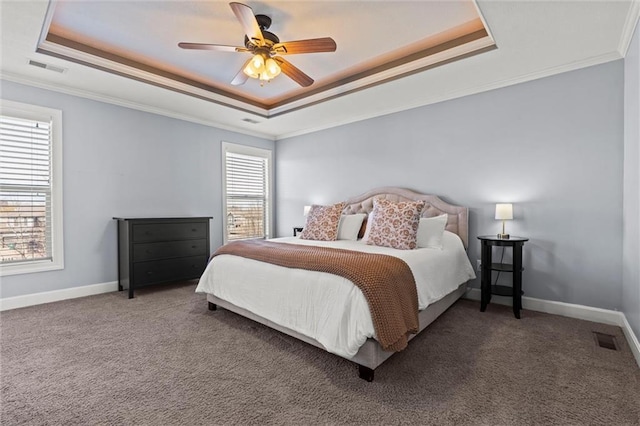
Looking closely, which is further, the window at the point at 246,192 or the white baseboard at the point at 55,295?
the window at the point at 246,192

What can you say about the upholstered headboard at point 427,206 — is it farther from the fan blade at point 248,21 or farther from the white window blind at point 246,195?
the fan blade at point 248,21

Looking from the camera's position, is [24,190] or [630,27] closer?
[630,27]

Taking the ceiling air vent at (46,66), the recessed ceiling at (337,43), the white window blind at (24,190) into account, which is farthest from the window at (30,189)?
the ceiling air vent at (46,66)

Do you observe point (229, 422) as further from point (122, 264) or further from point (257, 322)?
point (122, 264)

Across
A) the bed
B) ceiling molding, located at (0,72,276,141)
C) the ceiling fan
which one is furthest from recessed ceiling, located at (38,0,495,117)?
the bed

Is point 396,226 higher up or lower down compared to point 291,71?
lower down

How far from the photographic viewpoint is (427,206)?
3.83 m

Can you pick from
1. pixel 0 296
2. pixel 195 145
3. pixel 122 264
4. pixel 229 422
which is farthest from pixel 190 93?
pixel 229 422

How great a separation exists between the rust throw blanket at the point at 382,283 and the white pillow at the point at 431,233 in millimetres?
968

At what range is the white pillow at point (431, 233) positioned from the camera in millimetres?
3109

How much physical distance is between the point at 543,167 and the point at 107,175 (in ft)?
16.6

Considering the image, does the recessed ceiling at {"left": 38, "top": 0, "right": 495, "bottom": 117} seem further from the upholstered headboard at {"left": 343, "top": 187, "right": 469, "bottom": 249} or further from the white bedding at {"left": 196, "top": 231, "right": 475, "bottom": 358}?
the white bedding at {"left": 196, "top": 231, "right": 475, "bottom": 358}

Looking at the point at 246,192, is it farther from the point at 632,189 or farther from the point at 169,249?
the point at 632,189

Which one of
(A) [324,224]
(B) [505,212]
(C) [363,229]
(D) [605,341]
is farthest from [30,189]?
(D) [605,341]
